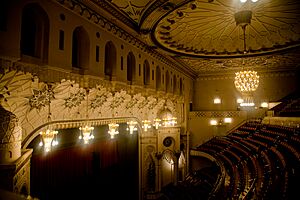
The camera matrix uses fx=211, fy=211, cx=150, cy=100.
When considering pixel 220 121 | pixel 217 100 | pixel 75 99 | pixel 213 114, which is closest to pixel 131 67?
pixel 75 99

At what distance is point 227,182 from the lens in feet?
18.7

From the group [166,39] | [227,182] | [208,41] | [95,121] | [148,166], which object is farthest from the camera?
[148,166]

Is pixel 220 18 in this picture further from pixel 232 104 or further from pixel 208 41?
pixel 232 104

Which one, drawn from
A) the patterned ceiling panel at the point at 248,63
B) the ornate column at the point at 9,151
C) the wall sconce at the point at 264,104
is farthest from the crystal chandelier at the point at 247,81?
the wall sconce at the point at 264,104

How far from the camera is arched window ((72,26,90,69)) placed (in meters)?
5.57

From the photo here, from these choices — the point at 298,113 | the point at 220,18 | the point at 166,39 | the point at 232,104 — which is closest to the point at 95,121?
the point at 166,39

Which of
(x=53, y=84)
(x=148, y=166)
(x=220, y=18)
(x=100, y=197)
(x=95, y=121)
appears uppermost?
(x=220, y=18)

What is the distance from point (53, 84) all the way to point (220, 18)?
518 centimetres

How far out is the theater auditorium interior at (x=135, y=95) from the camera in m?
4.11

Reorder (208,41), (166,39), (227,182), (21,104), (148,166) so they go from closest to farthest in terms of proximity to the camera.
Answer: (21,104)
(227,182)
(166,39)
(208,41)
(148,166)

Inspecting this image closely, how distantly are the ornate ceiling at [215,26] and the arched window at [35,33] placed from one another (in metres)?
1.35

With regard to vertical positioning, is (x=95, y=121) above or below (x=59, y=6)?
below

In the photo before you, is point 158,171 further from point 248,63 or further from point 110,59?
point 248,63

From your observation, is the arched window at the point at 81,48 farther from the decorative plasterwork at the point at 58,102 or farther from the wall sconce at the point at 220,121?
the wall sconce at the point at 220,121
